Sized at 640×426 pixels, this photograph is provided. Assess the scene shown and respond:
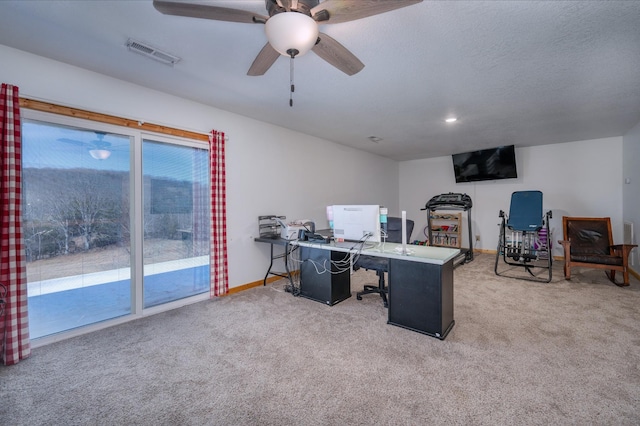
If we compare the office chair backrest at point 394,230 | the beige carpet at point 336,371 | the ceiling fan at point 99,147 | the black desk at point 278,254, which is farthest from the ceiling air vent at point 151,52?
the office chair backrest at point 394,230

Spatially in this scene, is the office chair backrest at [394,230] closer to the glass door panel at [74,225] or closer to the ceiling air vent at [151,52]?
the ceiling air vent at [151,52]

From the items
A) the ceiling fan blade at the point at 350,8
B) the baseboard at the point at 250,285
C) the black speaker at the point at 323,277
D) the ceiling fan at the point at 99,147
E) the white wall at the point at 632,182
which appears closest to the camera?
the ceiling fan blade at the point at 350,8

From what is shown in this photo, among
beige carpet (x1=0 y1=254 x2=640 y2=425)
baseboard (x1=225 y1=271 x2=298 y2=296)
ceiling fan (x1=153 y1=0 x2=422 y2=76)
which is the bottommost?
beige carpet (x1=0 y1=254 x2=640 y2=425)

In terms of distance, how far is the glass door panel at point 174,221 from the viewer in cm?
307

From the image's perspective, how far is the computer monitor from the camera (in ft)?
9.09

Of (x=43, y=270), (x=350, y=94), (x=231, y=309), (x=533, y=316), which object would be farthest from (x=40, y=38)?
(x=533, y=316)

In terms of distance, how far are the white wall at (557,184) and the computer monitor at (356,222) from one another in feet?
15.9

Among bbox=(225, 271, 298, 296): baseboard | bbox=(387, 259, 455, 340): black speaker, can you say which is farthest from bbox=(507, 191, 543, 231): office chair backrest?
bbox=(225, 271, 298, 296): baseboard

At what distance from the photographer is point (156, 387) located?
1836mm

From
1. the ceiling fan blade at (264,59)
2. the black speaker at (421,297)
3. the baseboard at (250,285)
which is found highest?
the ceiling fan blade at (264,59)

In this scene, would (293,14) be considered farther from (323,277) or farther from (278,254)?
(278,254)

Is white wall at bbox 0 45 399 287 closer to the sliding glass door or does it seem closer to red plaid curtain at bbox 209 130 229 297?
red plaid curtain at bbox 209 130 229 297

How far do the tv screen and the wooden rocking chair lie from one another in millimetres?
1642

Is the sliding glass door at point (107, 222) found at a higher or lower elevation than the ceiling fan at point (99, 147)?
lower
